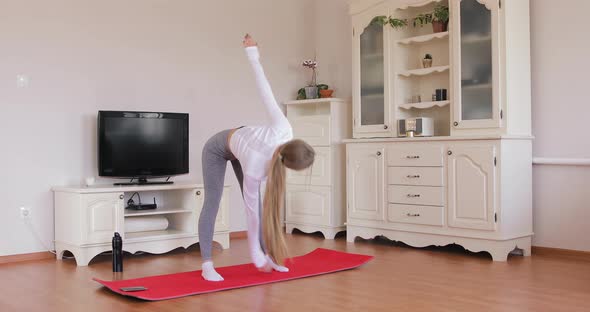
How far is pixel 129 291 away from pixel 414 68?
10.4 feet

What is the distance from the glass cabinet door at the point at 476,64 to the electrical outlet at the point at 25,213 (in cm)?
325

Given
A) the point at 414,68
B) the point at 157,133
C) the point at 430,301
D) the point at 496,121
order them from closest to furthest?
the point at 430,301
the point at 496,121
the point at 157,133
the point at 414,68

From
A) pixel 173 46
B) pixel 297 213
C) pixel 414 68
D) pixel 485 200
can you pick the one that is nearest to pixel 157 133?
pixel 173 46

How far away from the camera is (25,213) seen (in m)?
4.76

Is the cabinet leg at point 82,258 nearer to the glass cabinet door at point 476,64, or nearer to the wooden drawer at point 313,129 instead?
the wooden drawer at point 313,129

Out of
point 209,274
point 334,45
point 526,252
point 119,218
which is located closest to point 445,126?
point 526,252

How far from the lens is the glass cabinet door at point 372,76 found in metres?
5.49

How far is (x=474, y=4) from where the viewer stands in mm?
4762

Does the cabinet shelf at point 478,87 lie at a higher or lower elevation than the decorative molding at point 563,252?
higher

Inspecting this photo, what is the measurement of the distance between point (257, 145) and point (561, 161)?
2429mm

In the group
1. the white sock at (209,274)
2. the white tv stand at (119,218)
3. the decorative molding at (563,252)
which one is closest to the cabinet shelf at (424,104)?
the decorative molding at (563,252)

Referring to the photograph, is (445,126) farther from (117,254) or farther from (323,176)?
(117,254)

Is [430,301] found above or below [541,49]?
below

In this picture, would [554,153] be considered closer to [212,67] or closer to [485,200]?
[485,200]
